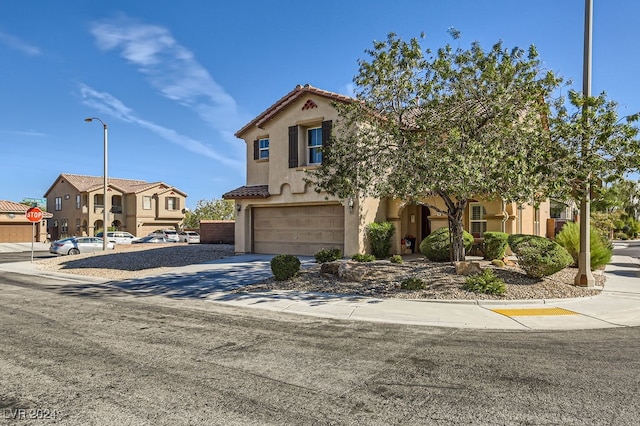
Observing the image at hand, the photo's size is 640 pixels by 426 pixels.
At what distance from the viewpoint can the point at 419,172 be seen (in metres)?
11.8

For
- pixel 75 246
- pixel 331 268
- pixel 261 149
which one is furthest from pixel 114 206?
pixel 331 268

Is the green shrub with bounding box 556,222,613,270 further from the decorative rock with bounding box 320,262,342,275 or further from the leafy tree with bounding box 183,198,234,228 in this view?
the leafy tree with bounding box 183,198,234,228

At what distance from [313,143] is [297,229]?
4377mm

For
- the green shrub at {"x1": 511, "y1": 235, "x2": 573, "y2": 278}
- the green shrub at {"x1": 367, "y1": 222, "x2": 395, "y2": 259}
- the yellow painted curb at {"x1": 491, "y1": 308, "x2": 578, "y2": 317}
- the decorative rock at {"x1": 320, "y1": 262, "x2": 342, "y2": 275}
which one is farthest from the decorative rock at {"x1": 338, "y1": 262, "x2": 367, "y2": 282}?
the green shrub at {"x1": 367, "y1": 222, "x2": 395, "y2": 259}

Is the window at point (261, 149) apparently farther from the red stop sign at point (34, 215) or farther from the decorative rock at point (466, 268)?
the decorative rock at point (466, 268)

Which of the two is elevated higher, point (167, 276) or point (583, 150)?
point (583, 150)

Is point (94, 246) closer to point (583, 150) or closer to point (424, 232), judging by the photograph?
point (424, 232)

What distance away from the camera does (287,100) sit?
2045 centimetres

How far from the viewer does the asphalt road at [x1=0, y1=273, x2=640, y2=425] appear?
4.29 m

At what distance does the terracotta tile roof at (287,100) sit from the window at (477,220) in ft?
25.2

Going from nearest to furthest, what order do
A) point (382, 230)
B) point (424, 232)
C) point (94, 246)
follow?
point (382, 230) → point (424, 232) → point (94, 246)

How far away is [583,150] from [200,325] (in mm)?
10678

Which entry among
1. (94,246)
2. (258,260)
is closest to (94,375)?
(258,260)

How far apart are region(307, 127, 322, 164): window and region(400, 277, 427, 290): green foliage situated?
9.82 meters
